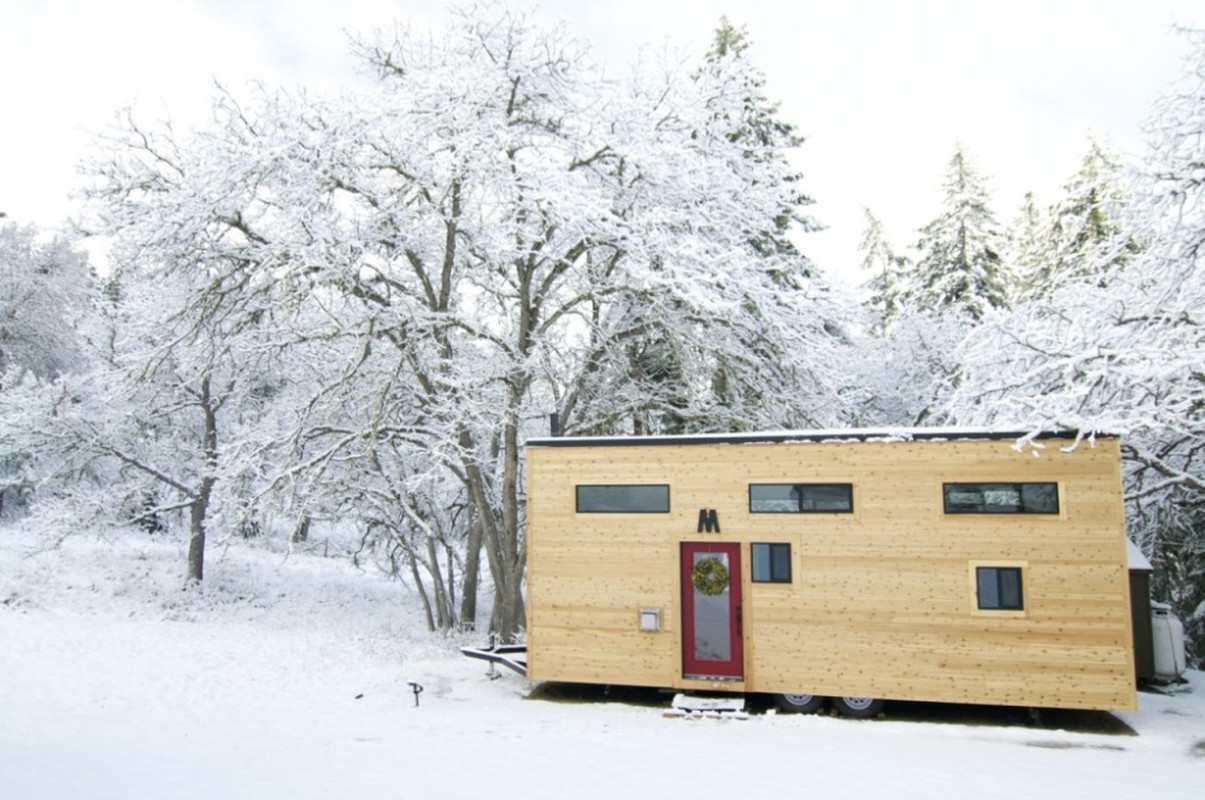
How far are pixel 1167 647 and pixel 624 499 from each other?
805 centimetres

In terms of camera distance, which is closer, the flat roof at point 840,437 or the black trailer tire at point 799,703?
the flat roof at point 840,437

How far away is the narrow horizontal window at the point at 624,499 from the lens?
11.2 m

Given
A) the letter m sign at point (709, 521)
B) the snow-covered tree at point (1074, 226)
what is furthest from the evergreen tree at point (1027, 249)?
the letter m sign at point (709, 521)

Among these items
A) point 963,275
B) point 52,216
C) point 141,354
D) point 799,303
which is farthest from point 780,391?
point 963,275

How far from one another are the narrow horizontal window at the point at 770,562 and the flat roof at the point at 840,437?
1.32 metres

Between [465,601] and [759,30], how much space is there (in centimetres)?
1737

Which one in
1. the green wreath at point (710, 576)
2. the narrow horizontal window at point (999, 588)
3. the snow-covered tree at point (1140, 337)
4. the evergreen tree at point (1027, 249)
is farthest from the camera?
the evergreen tree at point (1027, 249)

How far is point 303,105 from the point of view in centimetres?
1395

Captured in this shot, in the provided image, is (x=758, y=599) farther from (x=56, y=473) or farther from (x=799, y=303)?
(x=56, y=473)

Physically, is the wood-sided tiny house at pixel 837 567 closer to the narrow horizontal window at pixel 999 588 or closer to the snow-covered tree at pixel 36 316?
the narrow horizontal window at pixel 999 588

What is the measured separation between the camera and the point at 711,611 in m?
11.0

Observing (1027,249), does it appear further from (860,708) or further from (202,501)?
(202,501)

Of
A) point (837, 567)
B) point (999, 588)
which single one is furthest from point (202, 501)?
point (999, 588)

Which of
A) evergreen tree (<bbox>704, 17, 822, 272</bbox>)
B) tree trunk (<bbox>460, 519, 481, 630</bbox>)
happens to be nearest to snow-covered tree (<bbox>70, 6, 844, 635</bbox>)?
tree trunk (<bbox>460, 519, 481, 630</bbox>)
